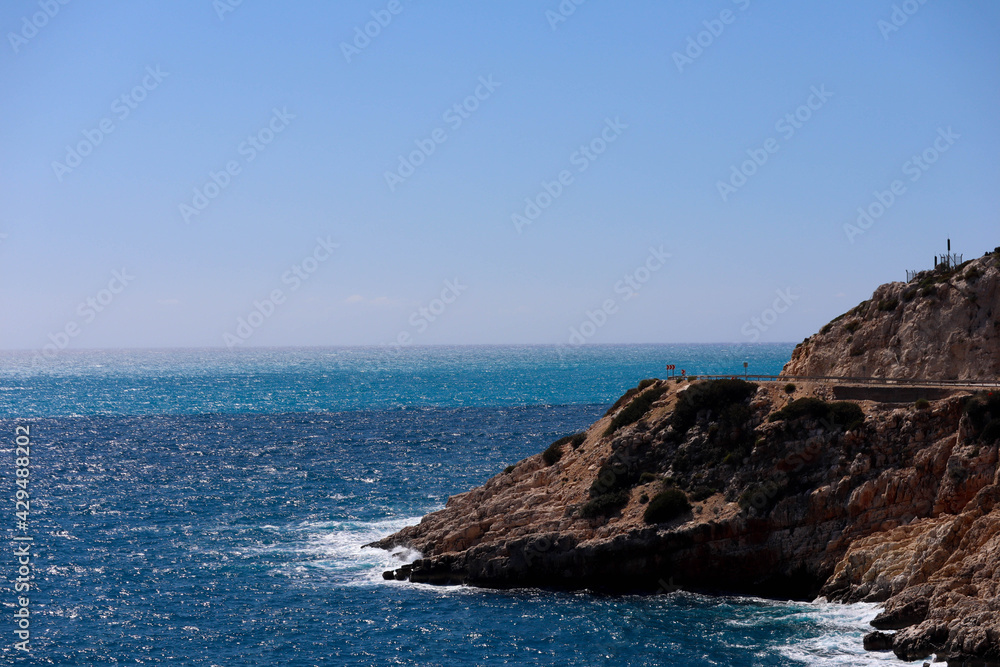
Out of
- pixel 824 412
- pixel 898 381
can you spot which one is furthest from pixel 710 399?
pixel 898 381

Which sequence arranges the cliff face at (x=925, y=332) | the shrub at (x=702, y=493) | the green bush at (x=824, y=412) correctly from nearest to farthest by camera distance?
the green bush at (x=824, y=412) < the shrub at (x=702, y=493) < the cliff face at (x=925, y=332)

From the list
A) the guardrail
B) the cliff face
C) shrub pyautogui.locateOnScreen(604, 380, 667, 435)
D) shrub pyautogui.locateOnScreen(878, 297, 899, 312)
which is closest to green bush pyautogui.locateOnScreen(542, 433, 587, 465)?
shrub pyautogui.locateOnScreen(604, 380, 667, 435)

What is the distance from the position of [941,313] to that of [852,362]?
5792 mm

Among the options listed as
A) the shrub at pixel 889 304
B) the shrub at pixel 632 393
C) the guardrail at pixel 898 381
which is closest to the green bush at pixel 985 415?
the guardrail at pixel 898 381

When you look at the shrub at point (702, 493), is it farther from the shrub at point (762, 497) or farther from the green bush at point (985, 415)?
the green bush at point (985, 415)

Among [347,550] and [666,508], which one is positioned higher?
[666,508]

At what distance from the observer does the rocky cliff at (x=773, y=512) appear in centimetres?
4012

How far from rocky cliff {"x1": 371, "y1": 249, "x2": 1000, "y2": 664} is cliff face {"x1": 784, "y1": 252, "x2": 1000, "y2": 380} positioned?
1.49 ft

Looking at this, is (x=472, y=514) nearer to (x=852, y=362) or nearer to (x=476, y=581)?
(x=476, y=581)

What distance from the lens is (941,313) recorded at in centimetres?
5497

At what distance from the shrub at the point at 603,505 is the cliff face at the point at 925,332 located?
55.5ft

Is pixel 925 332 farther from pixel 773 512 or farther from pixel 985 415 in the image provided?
pixel 773 512

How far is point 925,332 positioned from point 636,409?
683 inches

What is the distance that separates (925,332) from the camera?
55.2 metres
